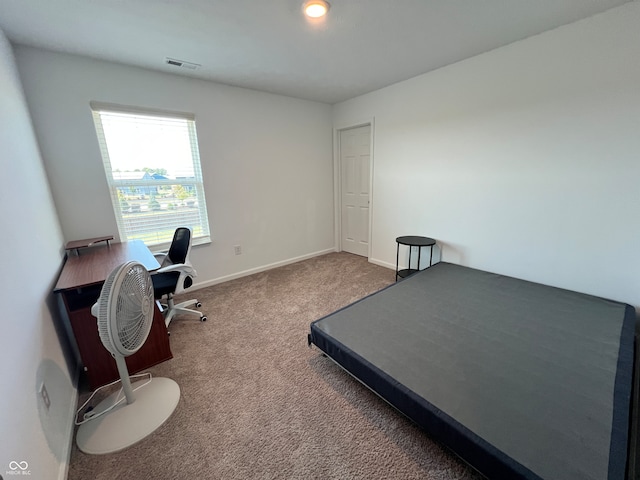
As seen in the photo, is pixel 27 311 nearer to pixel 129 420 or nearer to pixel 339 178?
pixel 129 420

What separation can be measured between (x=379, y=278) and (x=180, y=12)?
3.22 m

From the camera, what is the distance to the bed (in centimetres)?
108

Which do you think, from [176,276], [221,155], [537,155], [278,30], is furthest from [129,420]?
[537,155]

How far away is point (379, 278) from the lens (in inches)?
138

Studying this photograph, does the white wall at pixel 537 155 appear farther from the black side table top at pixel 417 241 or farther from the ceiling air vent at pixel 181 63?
the ceiling air vent at pixel 181 63

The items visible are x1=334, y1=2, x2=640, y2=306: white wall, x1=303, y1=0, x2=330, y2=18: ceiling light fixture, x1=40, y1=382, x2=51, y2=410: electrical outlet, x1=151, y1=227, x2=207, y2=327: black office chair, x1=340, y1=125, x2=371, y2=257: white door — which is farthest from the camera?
x1=340, y1=125, x2=371, y2=257: white door

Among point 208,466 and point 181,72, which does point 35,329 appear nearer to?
point 208,466

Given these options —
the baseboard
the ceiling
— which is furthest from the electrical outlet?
the ceiling

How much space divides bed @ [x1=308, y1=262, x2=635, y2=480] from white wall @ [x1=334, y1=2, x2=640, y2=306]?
40 centimetres

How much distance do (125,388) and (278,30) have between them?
2731 millimetres

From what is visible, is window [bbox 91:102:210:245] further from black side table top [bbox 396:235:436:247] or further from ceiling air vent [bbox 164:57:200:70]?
black side table top [bbox 396:235:436:247]

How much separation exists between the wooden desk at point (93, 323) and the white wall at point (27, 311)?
0.10m

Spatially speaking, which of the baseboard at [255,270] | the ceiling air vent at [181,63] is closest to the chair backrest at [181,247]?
the baseboard at [255,270]

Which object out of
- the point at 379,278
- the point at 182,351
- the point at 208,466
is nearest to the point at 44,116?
the point at 182,351
